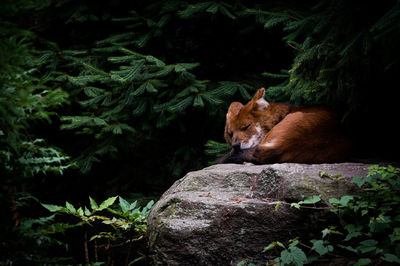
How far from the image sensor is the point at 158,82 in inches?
212

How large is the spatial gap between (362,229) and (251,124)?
94.2 inches

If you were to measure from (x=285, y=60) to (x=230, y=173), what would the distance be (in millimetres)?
4020

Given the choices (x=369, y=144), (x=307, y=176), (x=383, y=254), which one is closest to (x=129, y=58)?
(x=307, y=176)

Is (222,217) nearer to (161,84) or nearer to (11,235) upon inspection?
(11,235)

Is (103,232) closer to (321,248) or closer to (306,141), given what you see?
(321,248)

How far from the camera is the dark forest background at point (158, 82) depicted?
2053 millimetres

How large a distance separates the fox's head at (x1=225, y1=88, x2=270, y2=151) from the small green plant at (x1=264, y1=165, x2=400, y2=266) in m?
1.91

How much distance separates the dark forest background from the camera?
205 cm

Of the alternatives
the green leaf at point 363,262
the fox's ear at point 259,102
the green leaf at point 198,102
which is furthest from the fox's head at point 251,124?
the green leaf at point 363,262

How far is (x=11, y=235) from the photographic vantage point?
1.84 meters

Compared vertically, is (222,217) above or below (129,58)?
below

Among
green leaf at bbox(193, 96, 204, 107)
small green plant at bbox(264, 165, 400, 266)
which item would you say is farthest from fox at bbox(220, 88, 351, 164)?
green leaf at bbox(193, 96, 204, 107)

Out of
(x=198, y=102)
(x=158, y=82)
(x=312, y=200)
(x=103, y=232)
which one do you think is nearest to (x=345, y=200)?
(x=312, y=200)

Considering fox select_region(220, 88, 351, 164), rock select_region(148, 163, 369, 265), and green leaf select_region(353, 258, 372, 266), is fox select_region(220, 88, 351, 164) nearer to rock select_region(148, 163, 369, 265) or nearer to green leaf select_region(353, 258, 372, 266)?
rock select_region(148, 163, 369, 265)
